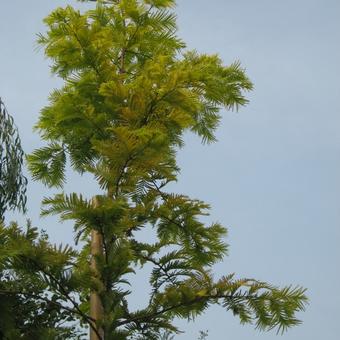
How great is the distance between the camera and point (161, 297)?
5.52 meters

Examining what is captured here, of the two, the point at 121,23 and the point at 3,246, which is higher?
the point at 121,23

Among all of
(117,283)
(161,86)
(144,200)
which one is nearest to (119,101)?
(161,86)

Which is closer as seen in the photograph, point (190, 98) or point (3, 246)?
point (3, 246)

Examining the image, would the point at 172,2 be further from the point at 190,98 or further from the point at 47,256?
the point at 47,256

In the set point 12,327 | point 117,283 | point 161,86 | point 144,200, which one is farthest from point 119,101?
point 12,327

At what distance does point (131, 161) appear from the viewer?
5.57 metres

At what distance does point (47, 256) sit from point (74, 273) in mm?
368

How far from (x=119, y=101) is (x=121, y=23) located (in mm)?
2287

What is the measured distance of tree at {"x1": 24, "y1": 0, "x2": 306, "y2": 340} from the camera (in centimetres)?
526

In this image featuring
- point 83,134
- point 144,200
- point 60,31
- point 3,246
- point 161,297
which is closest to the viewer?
point 3,246

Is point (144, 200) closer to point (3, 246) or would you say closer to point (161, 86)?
point (161, 86)

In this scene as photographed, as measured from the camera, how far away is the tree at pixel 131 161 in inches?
207

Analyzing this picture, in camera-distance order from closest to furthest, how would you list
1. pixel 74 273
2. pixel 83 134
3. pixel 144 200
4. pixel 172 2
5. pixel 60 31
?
pixel 74 273, pixel 144 200, pixel 83 134, pixel 60 31, pixel 172 2

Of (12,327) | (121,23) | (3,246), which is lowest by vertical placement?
(12,327)
